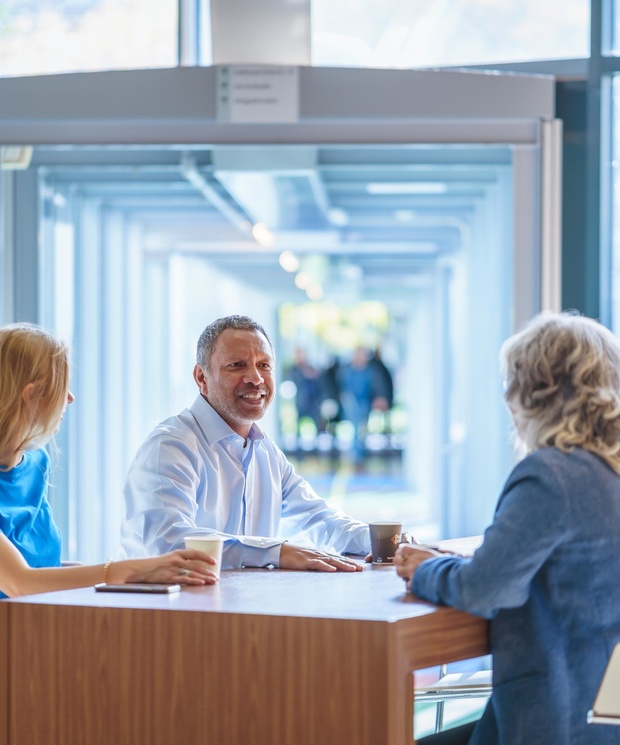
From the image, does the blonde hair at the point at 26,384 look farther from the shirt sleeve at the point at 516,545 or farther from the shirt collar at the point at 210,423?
the shirt sleeve at the point at 516,545

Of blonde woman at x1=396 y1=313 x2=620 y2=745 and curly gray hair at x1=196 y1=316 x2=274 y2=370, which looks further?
curly gray hair at x1=196 y1=316 x2=274 y2=370

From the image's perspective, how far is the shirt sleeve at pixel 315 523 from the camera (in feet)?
8.92

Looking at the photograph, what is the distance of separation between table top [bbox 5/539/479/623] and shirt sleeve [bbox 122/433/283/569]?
16 cm

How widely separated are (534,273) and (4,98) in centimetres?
206

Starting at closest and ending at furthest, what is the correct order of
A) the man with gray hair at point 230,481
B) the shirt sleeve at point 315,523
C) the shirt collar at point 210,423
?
the man with gray hair at point 230,481 < the shirt sleeve at point 315,523 < the shirt collar at point 210,423

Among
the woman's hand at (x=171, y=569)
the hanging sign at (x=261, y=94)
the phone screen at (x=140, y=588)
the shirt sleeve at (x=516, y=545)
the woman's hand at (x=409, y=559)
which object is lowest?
the phone screen at (x=140, y=588)

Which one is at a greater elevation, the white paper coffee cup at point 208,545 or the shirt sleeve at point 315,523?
the white paper coffee cup at point 208,545

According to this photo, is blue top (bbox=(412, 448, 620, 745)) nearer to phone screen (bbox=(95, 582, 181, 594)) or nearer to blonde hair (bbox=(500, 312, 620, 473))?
blonde hair (bbox=(500, 312, 620, 473))

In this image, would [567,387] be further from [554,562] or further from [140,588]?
[140,588]

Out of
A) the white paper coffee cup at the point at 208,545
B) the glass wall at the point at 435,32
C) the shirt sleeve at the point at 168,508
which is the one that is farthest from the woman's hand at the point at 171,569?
the glass wall at the point at 435,32

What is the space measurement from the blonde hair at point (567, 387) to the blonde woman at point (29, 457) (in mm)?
932

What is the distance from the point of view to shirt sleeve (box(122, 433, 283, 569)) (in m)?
2.42

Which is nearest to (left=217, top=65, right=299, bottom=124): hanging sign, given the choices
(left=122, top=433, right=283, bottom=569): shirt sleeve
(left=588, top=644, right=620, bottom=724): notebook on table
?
(left=122, top=433, right=283, bottom=569): shirt sleeve

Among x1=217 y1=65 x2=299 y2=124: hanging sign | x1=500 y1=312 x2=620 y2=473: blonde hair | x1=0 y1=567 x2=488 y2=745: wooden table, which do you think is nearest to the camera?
x1=0 y1=567 x2=488 y2=745: wooden table
